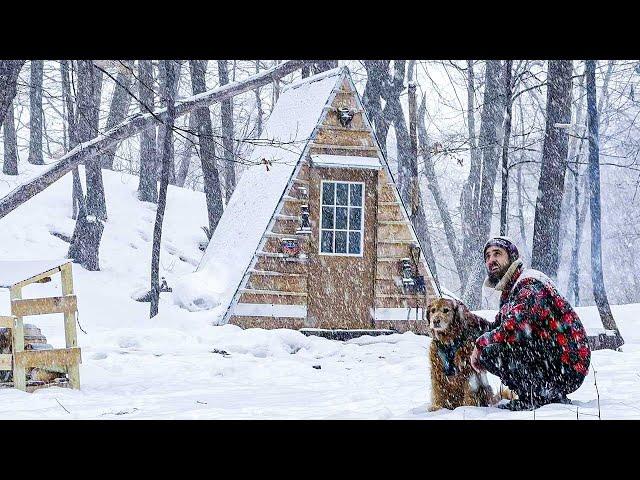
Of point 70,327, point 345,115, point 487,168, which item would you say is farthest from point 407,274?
point 487,168

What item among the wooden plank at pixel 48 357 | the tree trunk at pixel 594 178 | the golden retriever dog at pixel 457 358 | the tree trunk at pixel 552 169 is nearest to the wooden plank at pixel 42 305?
the wooden plank at pixel 48 357

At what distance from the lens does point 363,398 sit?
7.03 meters

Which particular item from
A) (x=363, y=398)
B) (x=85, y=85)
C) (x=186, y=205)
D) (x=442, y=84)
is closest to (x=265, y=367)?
(x=363, y=398)

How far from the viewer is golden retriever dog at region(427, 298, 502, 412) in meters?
5.00

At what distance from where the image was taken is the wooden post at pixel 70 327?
7125 mm

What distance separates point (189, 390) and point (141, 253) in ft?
41.0

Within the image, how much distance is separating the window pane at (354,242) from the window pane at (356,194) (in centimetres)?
45

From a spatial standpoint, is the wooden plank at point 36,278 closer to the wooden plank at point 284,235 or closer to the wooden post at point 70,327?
the wooden post at point 70,327

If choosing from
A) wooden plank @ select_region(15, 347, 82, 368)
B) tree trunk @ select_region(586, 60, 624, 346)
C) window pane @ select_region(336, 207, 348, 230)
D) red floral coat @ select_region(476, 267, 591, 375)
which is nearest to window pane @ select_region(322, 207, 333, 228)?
window pane @ select_region(336, 207, 348, 230)

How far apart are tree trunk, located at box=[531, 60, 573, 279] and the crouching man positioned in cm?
781

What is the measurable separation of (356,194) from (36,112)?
11.1 m

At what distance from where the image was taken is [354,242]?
1213cm

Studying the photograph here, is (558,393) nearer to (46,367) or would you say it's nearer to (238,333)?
(46,367)
